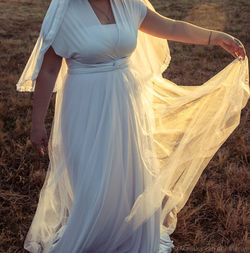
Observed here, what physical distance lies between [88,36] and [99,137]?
65cm

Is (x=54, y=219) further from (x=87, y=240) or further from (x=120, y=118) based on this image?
(x=120, y=118)

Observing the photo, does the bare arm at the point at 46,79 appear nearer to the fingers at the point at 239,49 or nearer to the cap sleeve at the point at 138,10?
the cap sleeve at the point at 138,10

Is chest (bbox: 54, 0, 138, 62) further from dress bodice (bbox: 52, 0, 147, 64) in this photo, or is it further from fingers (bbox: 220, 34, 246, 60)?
fingers (bbox: 220, 34, 246, 60)

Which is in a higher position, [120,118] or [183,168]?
[120,118]

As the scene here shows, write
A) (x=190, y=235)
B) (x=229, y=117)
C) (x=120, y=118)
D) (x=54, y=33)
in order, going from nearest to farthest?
(x=54, y=33) < (x=120, y=118) < (x=229, y=117) < (x=190, y=235)

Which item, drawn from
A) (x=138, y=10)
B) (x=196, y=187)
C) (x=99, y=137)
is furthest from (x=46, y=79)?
(x=196, y=187)

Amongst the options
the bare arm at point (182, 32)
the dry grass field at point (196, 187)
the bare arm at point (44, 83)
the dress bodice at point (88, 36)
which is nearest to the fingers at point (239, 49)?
the bare arm at point (182, 32)

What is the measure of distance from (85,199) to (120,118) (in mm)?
590

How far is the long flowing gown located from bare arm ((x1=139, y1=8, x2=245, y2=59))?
116 mm

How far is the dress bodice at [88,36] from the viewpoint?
6.84 ft

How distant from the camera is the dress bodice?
2086 millimetres

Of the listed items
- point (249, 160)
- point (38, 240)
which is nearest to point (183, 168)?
point (38, 240)

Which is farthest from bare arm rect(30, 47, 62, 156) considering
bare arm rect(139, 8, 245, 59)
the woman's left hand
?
the woman's left hand

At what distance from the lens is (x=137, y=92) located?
98.3 inches
